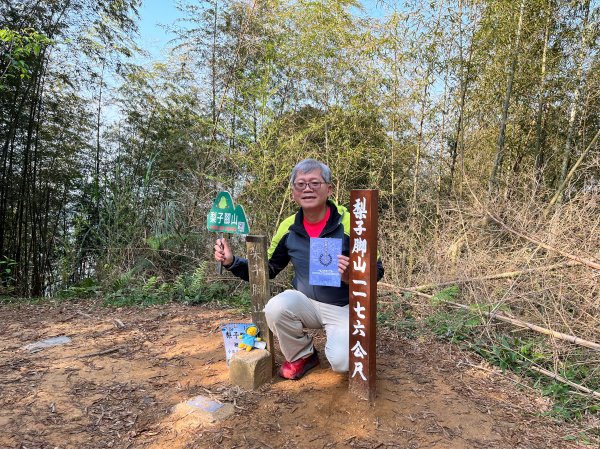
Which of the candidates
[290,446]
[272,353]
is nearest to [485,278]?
[272,353]

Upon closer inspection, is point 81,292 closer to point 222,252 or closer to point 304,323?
point 222,252

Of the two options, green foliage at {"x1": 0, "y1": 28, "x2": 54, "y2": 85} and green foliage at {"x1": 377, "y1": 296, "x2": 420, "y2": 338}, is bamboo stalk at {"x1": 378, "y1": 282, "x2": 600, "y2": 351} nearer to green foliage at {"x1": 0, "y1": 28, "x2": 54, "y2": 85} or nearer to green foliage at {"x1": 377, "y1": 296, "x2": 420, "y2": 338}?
green foliage at {"x1": 377, "y1": 296, "x2": 420, "y2": 338}

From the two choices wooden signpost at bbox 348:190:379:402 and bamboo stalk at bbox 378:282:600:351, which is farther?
bamboo stalk at bbox 378:282:600:351

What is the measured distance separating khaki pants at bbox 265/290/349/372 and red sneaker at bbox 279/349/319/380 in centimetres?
3

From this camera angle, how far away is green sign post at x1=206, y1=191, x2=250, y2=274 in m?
2.21

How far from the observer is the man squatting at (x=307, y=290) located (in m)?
2.15

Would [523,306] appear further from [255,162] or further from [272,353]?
[255,162]

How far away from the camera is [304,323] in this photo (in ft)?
7.58

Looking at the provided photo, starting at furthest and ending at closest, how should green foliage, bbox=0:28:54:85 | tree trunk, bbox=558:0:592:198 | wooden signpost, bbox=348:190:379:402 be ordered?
tree trunk, bbox=558:0:592:198 → green foliage, bbox=0:28:54:85 → wooden signpost, bbox=348:190:379:402

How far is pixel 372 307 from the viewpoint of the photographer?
1.94 m

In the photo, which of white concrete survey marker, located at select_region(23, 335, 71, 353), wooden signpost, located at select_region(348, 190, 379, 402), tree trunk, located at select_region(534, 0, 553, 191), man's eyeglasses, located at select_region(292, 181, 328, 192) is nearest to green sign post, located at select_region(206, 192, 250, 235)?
man's eyeglasses, located at select_region(292, 181, 328, 192)

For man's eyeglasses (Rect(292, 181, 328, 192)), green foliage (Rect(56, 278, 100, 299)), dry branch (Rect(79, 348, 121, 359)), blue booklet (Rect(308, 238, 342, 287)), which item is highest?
man's eyeglasses (Rect(292, 181, 328, 192))

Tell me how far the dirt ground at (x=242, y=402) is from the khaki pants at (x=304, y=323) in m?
0.16

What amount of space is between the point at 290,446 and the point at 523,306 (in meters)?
2.14
